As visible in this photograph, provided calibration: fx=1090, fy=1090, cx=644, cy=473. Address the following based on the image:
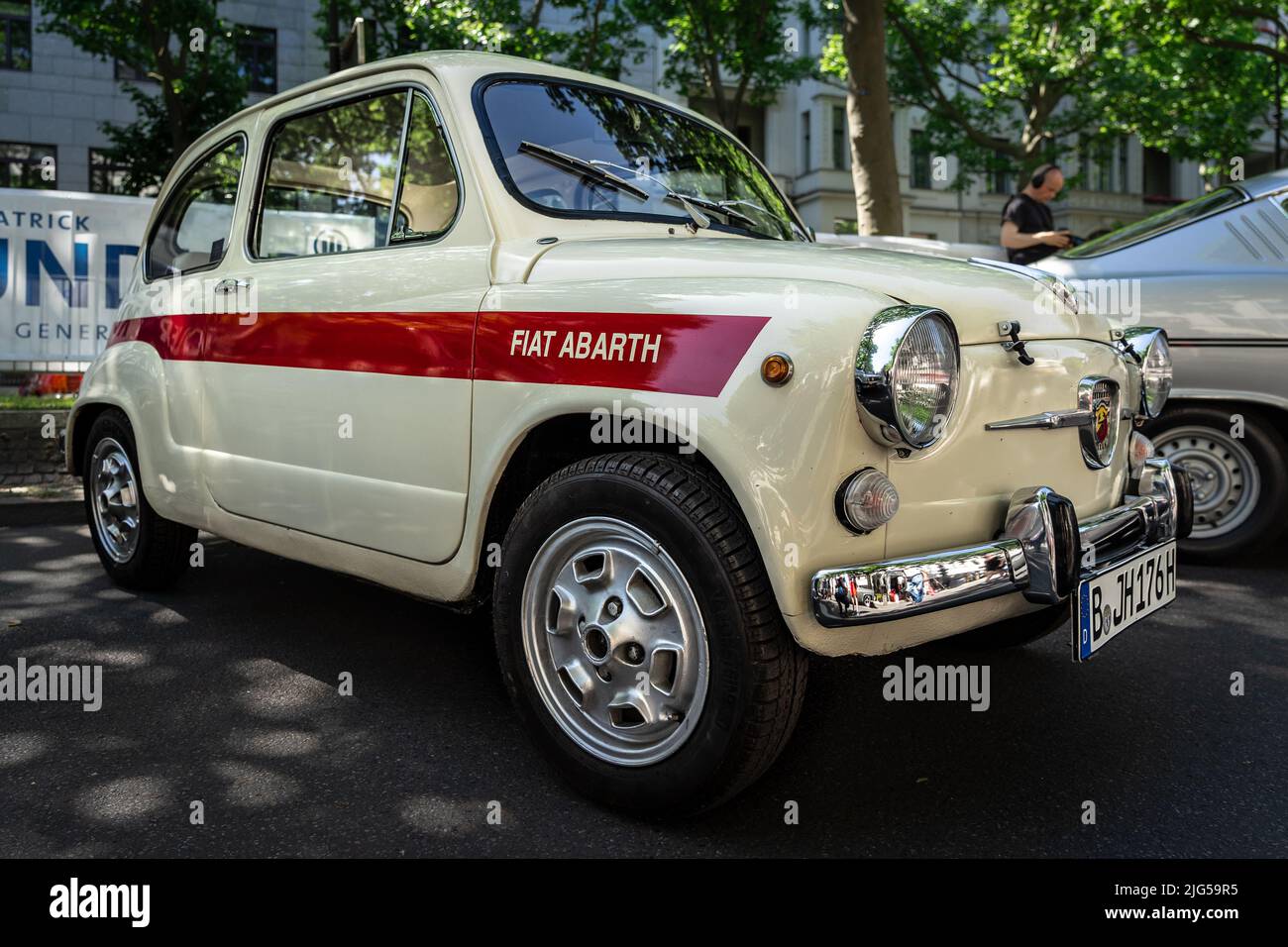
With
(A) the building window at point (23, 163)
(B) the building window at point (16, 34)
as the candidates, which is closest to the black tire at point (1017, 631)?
(A) the building window at point (23, 163)

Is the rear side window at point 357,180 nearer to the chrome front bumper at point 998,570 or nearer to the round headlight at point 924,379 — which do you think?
the round headlight at point 924,379

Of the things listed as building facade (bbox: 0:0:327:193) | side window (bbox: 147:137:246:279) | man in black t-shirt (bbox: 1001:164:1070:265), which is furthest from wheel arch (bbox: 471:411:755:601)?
building facade (bbox: 0:0:327:193)

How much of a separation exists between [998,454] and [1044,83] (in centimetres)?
2322

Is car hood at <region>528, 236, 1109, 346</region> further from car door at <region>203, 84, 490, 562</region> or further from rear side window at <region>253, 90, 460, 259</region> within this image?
rear side window at <region>253, 90, 460, 259</region>

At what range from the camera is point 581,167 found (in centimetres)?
326

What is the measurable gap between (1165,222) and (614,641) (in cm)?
428

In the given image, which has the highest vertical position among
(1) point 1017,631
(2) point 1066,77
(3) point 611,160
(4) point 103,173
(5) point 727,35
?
(5) point 727,35

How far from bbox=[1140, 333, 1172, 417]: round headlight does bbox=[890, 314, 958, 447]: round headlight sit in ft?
3.69

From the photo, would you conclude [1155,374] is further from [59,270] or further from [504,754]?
[59,270]

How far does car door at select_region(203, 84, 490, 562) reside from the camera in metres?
3.04

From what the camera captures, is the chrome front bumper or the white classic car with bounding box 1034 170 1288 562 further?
the white classic car with bounding box 1034 170 1288 562

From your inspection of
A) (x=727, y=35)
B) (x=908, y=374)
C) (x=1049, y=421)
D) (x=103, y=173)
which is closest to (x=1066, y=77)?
(x=727, y=35)

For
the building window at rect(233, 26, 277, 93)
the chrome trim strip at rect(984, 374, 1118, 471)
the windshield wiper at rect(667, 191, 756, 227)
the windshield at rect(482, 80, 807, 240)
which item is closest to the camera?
the chrome trim strip at rect(984, 374, 1118, 471)

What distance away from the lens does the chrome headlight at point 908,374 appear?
2244 millimetres
